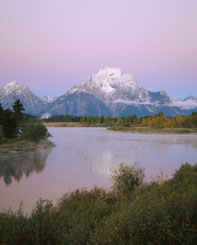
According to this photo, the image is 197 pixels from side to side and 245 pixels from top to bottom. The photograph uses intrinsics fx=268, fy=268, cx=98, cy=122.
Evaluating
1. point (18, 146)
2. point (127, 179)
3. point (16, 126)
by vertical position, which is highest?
point (16, 126)

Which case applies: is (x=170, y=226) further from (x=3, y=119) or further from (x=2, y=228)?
(x=3, y=119)

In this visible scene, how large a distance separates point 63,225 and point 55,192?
10.8 metres

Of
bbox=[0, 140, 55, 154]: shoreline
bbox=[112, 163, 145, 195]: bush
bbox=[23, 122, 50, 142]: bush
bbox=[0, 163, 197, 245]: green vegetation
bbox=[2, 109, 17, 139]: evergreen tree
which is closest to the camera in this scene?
bbox=[0, 163, 197, 245]: green vegetation

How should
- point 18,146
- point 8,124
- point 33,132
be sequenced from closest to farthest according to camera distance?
1. point 18,146
2. point 8,124
3. point 33,132

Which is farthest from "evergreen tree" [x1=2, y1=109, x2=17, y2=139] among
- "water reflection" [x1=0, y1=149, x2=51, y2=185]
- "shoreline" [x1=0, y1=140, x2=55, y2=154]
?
"water reflection" [x1=0, y1=149, x2=51, y2=185]

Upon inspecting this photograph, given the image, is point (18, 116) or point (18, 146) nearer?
point (18, 146)

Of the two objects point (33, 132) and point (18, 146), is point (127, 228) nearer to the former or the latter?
point (18, 146)

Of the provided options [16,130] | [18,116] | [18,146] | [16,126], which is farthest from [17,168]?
[18,116]

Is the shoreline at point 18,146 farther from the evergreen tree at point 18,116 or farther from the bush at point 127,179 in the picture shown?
the bush at point 127,179

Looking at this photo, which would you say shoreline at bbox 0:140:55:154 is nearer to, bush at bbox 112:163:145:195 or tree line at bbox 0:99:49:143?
tree line at bbox 0:99:49:143

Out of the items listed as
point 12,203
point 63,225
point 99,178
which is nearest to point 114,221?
point 63,225

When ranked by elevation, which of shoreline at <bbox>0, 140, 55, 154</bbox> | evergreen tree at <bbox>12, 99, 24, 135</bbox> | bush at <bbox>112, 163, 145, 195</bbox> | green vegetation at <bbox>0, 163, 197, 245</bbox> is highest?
evergreen tree at <bbox>12, 99, 24, 135</bbox>

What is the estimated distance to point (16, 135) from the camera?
51.4 m

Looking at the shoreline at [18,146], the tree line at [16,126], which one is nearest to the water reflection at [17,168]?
the shoreline at [18,146]
